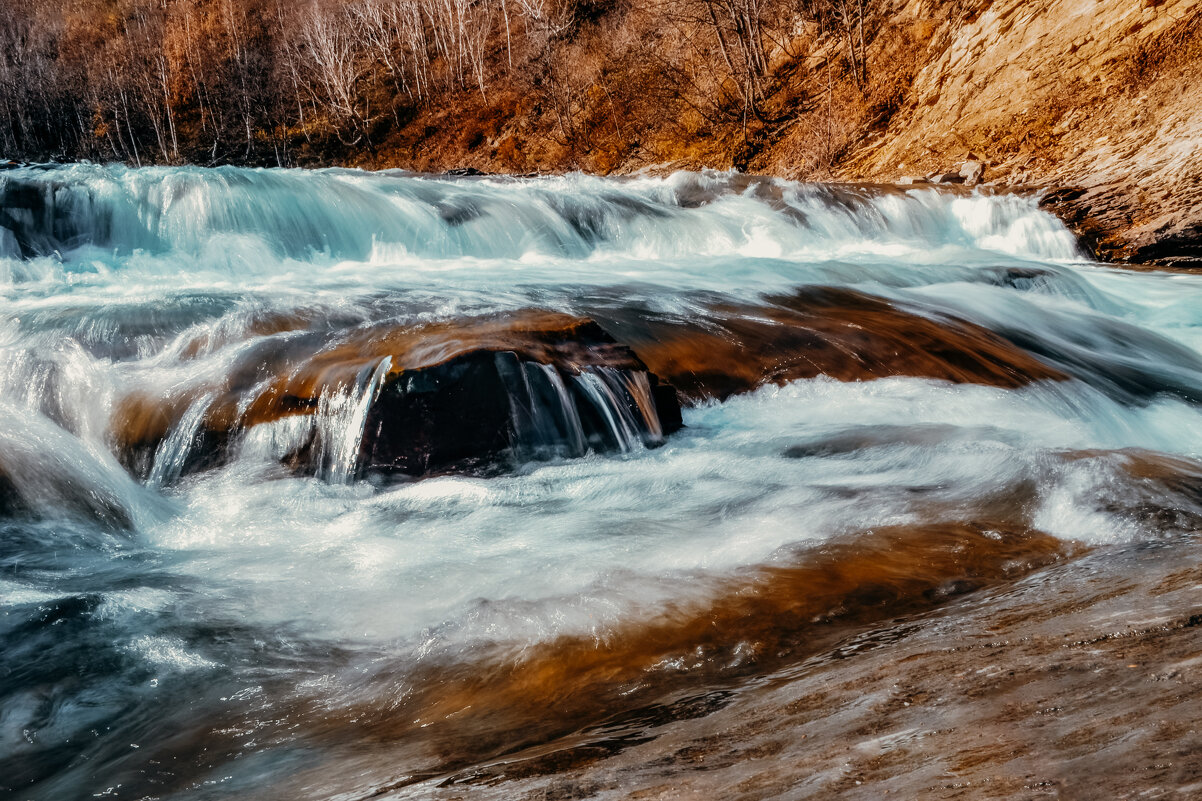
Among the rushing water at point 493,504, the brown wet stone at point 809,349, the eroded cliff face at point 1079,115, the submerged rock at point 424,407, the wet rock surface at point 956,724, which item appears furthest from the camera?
the eroded cliff face at point 1079,115

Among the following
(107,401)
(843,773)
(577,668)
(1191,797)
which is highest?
(107,401)

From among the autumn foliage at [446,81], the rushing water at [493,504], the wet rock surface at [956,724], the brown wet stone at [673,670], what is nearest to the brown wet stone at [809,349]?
the rushing water at [493,504]

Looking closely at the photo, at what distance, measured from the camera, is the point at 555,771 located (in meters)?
1.84

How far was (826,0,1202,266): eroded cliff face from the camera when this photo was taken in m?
11.2

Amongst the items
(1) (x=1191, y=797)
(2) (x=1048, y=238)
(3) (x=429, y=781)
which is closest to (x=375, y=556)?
(3) (x=429, y=781)

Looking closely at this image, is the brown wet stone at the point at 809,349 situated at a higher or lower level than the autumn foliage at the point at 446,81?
lower

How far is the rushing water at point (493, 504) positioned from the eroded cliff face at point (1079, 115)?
2684mm

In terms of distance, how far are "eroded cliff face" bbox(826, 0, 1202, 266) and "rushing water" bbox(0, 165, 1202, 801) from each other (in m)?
2.68

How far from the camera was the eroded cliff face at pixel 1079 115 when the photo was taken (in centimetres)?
1122

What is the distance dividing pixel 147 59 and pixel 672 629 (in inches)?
1708

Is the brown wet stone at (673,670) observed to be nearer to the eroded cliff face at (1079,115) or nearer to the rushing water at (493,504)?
the rushing water at (493,504)

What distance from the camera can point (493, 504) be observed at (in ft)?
14.1

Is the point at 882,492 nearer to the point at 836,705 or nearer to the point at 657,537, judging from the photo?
the point at 657,537

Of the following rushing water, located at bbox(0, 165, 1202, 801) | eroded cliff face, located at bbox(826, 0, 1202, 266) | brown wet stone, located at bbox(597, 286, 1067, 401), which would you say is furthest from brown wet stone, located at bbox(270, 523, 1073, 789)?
eroded cliff face, located at bbox(826, 0, 1202, 266)
